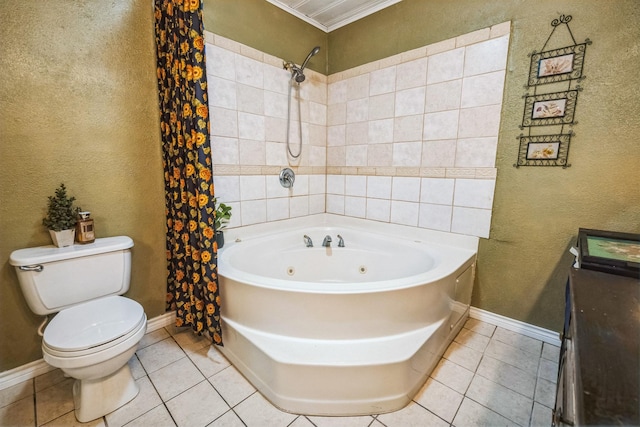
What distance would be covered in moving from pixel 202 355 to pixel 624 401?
182cm

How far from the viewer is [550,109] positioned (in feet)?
5.20

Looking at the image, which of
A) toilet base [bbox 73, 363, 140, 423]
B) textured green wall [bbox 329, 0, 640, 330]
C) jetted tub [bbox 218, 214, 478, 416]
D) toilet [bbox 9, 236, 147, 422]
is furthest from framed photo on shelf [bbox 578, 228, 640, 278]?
toilet base [bbox 73, 363, 140, 423]

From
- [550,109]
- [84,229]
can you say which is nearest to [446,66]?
[550,109]

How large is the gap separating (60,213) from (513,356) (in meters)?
2.67

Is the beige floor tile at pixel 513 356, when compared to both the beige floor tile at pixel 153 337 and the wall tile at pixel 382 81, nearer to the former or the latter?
the wall tile at pixel 382 81

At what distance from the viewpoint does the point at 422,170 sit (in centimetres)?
211

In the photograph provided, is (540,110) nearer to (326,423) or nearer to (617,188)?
(617,188)

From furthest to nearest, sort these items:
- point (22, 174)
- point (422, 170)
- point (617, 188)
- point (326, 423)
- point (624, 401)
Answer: point (422, 170)
point (617, 188)
point (22, 174)
point (326, 423)
point (624, 401)

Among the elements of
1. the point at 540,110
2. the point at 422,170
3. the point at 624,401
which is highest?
the point at 540,110

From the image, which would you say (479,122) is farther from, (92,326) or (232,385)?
(92,326)

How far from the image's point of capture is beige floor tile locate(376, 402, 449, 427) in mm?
1213

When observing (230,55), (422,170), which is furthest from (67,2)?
(422,170)

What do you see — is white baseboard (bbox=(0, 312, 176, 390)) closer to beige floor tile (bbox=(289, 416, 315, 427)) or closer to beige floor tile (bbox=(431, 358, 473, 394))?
beige floor tile (bbox=(289, 416, 315, 427))

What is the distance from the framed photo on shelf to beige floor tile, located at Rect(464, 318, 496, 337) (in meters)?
0.89
